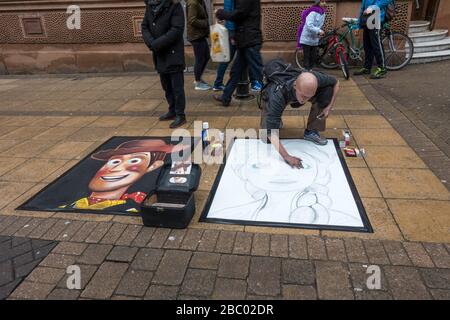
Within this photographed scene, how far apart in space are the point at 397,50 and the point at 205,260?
22.2 ft

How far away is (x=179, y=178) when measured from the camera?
303 cm

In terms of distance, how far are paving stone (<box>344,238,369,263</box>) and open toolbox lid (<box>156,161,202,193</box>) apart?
4.08 feet

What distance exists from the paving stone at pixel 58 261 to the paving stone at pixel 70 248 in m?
0.04

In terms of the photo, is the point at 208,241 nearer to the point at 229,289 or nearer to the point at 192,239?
the point at 192,239

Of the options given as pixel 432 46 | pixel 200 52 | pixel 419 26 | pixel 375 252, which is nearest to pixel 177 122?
pixel 200 52

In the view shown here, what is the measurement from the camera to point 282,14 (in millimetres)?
7574

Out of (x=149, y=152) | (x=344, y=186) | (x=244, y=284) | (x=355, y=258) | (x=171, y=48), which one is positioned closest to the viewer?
(x=244, y=284)

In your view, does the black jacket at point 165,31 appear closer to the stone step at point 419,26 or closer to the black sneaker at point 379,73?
the black sneaker at point 379,73

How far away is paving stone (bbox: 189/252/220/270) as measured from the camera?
8.02 ft

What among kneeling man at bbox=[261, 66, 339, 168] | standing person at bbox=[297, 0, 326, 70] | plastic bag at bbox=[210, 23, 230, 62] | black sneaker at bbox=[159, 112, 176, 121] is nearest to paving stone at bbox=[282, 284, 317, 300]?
kneeling man at bbox=[261, 66, 339, 168]
